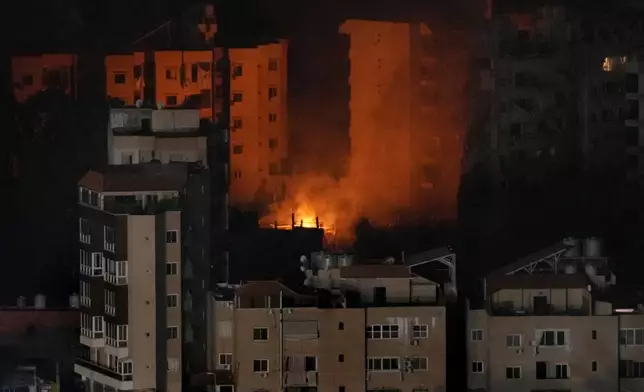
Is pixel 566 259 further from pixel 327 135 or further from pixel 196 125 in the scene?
pixel 196 125

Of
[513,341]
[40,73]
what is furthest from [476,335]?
[40,73]

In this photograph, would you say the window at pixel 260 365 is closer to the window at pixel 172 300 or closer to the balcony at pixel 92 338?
the window at pixel 172 300

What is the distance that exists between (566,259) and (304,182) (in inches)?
28.0

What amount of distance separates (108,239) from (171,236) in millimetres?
157

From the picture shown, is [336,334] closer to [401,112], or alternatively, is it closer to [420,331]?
[420,331]

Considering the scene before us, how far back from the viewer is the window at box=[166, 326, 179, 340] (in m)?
3.30

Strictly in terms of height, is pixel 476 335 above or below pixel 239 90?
below

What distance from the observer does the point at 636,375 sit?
3361mm

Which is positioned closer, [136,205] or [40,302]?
[136,205]

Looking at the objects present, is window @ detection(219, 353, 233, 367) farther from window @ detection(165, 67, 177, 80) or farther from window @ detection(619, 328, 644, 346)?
window @ detection(619, 328, 644, 346)

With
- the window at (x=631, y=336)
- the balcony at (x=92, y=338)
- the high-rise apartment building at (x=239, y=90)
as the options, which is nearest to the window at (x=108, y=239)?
the balcony at (x=92, y=338)

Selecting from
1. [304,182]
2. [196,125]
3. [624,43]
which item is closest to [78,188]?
[196,125]

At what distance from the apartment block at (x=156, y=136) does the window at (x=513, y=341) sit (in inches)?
35.1

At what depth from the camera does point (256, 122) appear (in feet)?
11.0
